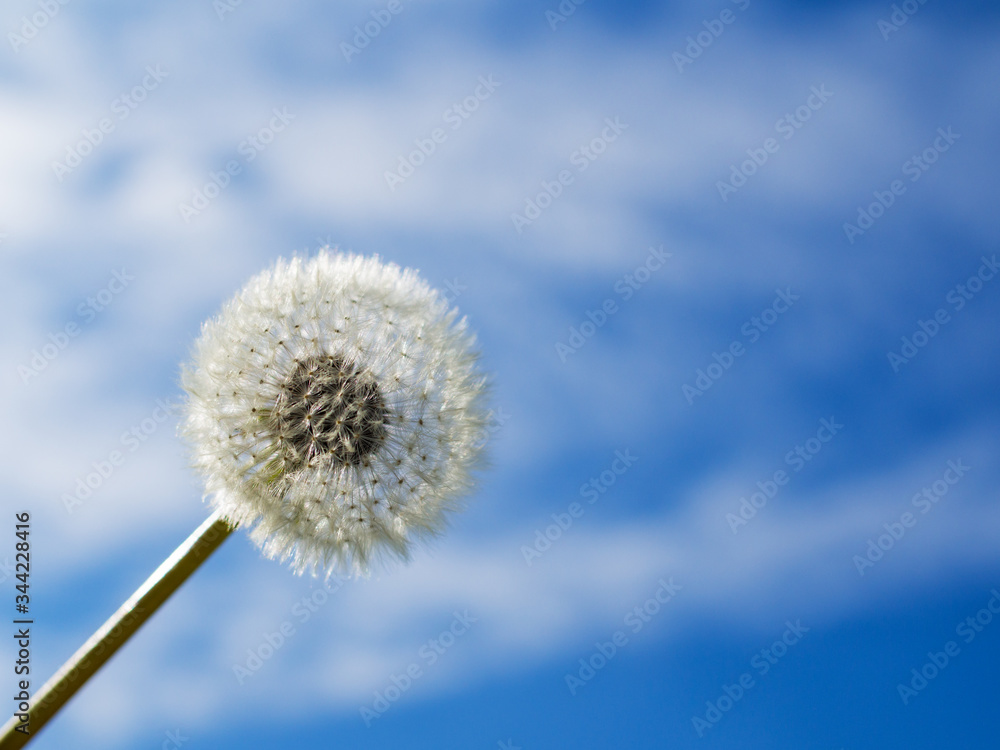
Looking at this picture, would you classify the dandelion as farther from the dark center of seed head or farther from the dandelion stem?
the dandelion stem

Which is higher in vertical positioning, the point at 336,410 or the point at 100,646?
the point at 336,410

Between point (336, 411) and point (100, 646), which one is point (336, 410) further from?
point (100, 646)

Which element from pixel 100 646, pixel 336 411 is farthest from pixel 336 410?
pixel 100 646

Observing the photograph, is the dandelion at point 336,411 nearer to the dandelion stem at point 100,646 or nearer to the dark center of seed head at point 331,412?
the dark center of seed head at point 331,412

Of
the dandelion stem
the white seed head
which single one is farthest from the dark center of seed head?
the dandelion stem

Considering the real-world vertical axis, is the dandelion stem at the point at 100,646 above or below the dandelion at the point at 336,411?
below

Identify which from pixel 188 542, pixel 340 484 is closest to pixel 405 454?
pixel 340 484

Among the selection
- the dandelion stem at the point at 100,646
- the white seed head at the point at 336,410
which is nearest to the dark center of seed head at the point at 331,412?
the white seed head at the point at 336,410

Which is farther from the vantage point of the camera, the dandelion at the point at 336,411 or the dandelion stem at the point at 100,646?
the dandelion at the point at 336,411

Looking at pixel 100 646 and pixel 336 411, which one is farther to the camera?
pixel 336 411
